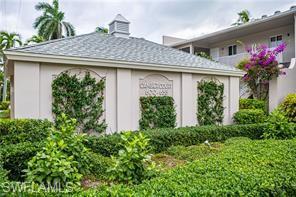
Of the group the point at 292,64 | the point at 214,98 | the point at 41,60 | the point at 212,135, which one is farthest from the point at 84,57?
the point at 292,64

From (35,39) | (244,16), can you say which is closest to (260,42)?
(244,16)

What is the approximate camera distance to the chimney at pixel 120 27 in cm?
1338

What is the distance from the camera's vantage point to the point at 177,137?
28.9ft

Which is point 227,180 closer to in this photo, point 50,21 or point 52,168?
point 52,168

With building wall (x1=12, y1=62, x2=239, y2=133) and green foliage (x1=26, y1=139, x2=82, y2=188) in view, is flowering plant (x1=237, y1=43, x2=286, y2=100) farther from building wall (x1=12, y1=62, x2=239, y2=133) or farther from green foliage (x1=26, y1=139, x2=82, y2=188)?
green foliage (x1=26, y1=139, x2=82, y2=188)

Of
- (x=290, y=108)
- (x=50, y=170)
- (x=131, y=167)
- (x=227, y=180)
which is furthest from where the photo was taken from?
(x=290, y=108)

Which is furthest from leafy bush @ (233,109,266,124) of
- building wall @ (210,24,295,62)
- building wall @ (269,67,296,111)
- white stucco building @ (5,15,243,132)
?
building wall @ (210,24,295,62)

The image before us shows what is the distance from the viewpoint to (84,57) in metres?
9.08

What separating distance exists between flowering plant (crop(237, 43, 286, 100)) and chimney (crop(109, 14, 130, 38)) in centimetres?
740

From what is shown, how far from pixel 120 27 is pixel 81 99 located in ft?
18.9

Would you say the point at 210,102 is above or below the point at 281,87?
below

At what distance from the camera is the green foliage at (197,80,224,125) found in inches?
476

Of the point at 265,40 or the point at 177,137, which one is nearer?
the point at 177,137

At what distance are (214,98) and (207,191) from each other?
965cm
